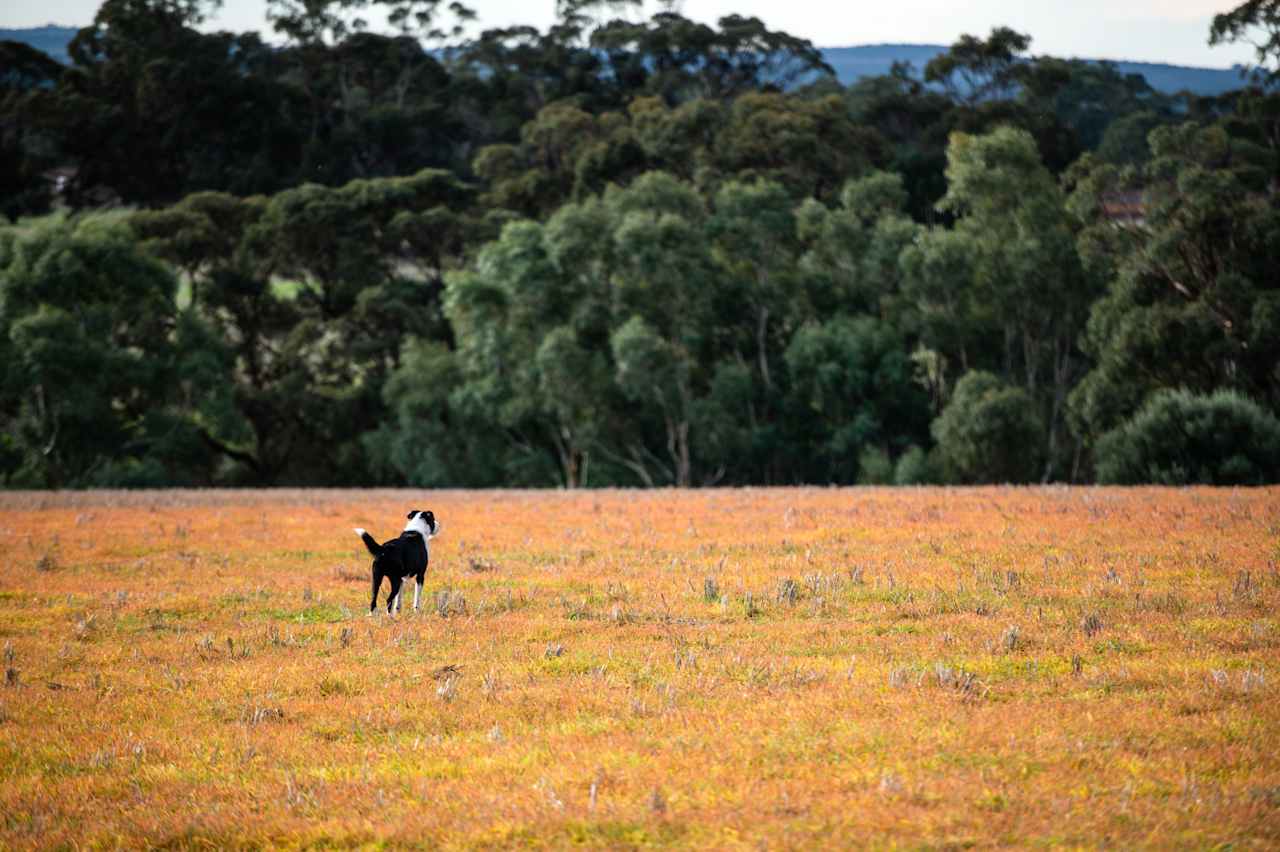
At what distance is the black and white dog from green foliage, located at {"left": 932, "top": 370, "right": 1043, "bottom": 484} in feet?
165

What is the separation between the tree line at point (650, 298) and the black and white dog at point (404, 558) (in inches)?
1582

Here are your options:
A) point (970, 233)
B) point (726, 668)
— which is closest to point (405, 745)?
point (726, 668)

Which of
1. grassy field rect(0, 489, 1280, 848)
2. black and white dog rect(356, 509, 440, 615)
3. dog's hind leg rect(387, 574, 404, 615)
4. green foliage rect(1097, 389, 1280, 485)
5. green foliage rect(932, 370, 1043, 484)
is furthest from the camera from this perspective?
green foliage rect(932, 370, 1043, 484)

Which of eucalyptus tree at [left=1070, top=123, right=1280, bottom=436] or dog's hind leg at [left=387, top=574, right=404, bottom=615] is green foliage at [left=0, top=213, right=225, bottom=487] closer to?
eucalyptus tree at [left=1070, top=123, right=1280, bottom=436]

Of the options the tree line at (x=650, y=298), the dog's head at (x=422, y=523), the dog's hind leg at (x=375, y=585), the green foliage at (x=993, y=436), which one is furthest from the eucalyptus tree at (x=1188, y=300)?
the dog's hind leg at (x=375, y=585)

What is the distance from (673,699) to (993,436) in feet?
180

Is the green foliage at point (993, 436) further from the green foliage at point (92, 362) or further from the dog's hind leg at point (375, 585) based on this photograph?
the dog's hind leg at point (375, 585)

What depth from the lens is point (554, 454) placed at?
268ft

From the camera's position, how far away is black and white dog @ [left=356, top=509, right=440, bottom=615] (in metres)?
16.2

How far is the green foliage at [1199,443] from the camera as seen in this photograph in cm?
4378

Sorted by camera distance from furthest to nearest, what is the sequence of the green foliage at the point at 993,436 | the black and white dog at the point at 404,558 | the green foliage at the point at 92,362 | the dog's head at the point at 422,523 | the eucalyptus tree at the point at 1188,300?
the green foliage at the point at 92,362 < the green foliage at the point at 993,436 < the eucalyptus tree at the point at 1188,300 < the dog's head at the point at 422,523 < the black and white dog at the point at 404,558

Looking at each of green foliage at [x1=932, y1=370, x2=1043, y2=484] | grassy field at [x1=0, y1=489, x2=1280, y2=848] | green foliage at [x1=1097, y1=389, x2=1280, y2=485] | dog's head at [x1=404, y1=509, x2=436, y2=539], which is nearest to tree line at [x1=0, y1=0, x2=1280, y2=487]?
green foliage at [x1=932, y1=370, x2=1043, y2=484]

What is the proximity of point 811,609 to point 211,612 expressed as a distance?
26.4ft

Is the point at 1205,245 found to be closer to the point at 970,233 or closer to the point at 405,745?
the point at 970,233
